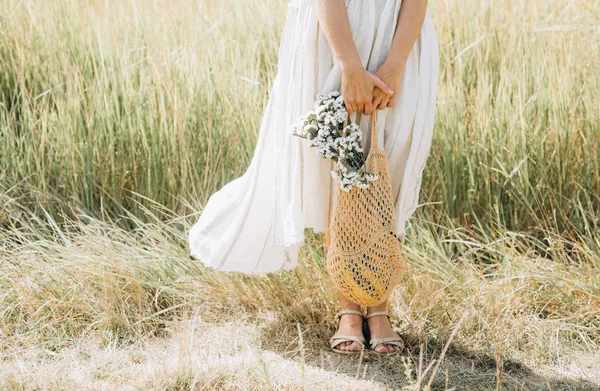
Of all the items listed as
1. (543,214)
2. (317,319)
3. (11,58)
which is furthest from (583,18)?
(11,58)

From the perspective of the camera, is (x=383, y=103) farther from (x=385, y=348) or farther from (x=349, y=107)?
(x=385, y=348)

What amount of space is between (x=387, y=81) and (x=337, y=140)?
0.28m

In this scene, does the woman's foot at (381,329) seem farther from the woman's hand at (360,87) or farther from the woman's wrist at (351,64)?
the woman's wrist at (351,64)

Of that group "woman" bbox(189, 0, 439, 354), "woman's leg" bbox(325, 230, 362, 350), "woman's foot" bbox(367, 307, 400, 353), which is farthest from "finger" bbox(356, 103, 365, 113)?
"woman's foot" bbox(367, 307, 400, 353)

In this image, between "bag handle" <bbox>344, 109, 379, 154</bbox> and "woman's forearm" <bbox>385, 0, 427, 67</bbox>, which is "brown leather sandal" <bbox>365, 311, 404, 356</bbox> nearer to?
"bag handle" <bbox>344, 109, 379, 154</bbox>

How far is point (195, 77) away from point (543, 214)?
1809 mm

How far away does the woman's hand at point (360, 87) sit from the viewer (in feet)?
8.18

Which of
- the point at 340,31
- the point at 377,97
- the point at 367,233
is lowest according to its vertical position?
the point at 367,233

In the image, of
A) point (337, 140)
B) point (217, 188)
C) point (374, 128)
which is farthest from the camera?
point (217, 188)

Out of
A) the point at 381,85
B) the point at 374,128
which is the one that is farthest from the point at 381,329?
the point at 381,85

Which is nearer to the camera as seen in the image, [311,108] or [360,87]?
[360,87]

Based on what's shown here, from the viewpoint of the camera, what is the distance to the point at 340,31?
247cm

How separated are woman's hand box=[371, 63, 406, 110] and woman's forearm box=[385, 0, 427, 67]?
16mm

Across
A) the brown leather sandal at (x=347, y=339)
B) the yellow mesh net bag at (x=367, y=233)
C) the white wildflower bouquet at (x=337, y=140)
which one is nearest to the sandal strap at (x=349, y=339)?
the brown leather sandal at (x=347, y=339)
